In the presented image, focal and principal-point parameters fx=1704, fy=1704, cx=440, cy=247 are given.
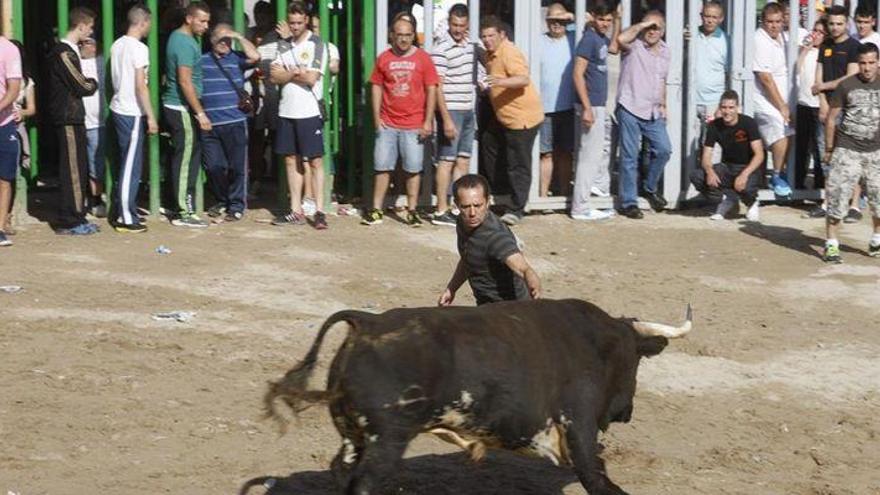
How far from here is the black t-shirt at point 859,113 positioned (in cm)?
1462

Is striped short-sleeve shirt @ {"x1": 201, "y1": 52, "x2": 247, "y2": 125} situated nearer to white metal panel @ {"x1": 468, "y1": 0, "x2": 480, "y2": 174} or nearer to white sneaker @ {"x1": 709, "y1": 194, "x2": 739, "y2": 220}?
white metal panel @ {"x1": 468, "y1": 0, "x2": 480, "y2": 174}

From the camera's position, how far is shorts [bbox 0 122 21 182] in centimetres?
1407

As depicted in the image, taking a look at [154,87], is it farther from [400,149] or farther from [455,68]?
[455,68]

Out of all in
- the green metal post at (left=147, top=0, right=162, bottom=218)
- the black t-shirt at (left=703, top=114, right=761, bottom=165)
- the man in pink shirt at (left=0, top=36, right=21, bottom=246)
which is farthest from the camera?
the black t-shirt at (left=703, top=114, right=761, bottom=165)

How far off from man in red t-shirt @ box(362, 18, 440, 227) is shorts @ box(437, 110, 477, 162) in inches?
6.8

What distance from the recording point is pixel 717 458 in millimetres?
9438

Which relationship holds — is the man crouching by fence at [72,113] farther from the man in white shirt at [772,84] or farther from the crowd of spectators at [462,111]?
the man in white shirt at [772,84]

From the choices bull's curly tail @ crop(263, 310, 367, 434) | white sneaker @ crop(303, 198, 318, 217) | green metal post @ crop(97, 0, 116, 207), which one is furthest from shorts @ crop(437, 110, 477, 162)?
bull's curly tail @ crop(263, 310, 367, 434)

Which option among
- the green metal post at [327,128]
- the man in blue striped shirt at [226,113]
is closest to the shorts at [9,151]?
the man in blue striped shirt at [226,113]

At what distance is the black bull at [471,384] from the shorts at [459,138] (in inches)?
302

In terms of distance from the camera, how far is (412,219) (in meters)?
15.7

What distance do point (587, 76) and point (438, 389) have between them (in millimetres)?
9254

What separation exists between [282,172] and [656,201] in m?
3.79

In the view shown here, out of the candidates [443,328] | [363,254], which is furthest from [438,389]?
[363,254]
